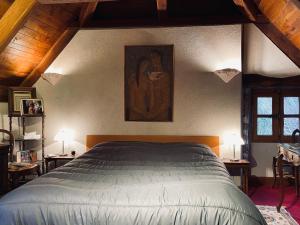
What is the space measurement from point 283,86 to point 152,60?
74.5 inches

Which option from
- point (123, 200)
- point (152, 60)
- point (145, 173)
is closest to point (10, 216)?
point (123, 200)

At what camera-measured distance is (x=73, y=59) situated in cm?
438

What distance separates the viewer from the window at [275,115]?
4559 mm

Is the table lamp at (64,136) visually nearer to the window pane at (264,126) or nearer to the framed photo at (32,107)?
the framed photo at (32,107)

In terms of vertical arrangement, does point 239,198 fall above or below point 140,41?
below

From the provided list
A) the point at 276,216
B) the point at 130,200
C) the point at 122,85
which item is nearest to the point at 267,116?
the point at 276,216

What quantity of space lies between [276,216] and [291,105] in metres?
1.94

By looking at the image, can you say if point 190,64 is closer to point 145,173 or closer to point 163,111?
point 163,111

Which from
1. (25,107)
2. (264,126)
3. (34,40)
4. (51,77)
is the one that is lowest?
(264,126)

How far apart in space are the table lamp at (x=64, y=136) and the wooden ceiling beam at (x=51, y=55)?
878 mm

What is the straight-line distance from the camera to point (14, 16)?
3.07m

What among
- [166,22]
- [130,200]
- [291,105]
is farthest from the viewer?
[291,105]

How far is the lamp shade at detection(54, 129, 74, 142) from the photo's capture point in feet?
13.7

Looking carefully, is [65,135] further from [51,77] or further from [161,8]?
[161,8]
